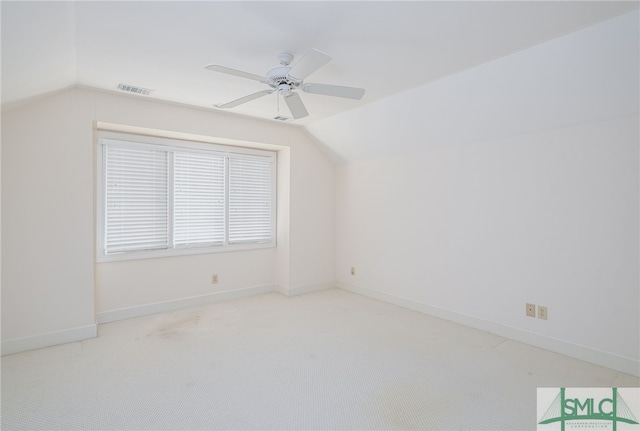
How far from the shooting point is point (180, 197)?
4363 mm

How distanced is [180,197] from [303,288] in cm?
217

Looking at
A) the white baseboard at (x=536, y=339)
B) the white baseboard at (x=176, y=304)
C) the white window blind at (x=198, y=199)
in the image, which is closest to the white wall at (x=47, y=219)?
the white baseboard at (x=176, y=304)

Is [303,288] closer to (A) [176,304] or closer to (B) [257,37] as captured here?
(A) [176,304]

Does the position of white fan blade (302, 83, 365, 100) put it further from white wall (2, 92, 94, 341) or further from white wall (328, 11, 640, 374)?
white wall (2, 92, 94, 341)

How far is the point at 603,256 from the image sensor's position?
2826 millimetres

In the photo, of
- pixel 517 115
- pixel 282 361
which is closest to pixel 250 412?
pixel 282 361

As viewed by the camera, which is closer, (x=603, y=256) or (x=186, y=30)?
(x=186, y=30)

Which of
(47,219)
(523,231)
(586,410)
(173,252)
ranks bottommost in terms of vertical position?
(586,410)

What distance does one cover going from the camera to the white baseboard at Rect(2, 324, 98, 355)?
2995 millimetres

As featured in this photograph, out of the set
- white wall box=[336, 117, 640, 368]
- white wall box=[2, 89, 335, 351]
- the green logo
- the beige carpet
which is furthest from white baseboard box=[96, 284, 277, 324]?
the green logo

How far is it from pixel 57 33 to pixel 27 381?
2491 mm

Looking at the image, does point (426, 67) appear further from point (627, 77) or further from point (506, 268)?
point (506, 268)

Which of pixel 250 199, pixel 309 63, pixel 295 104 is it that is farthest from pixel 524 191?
pixel 250 199

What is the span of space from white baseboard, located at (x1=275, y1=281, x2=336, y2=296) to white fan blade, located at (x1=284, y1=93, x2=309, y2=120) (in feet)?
9.07
